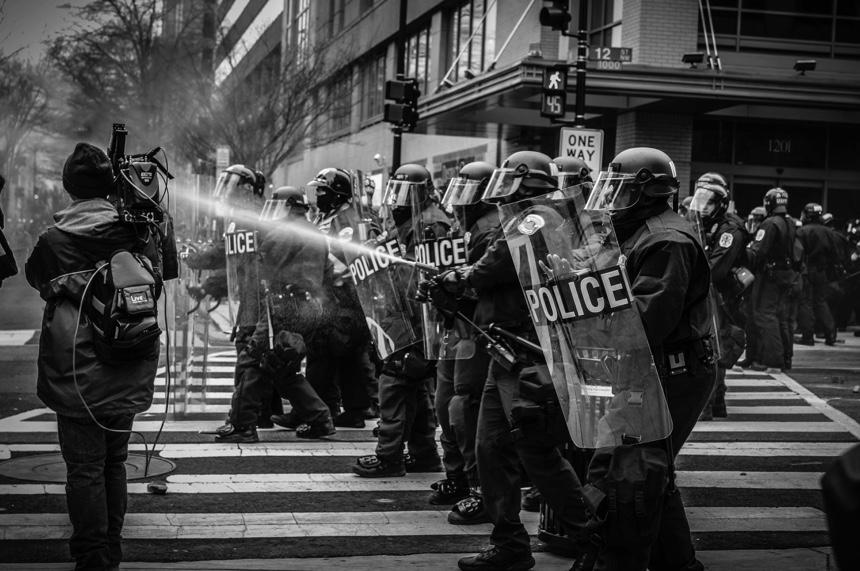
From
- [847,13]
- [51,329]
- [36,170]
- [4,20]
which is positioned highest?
[847,13]

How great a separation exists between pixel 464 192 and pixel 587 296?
237 cm

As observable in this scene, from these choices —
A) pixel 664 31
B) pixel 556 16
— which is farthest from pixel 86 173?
pixel 664 31

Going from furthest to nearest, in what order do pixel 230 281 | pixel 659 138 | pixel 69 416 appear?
1. pixel 659 138
2. pixel 230 281
3. pixel 69 416

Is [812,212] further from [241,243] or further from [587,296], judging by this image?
[587,296]

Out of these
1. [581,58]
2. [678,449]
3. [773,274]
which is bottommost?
[678,449]

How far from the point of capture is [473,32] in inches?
950

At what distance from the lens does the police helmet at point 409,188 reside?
7309 millimetres

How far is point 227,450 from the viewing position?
8016 mm

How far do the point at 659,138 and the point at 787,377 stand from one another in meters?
6.72

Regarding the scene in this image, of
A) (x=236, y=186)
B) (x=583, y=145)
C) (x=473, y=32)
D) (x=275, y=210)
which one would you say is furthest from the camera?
(x=473, y=32)

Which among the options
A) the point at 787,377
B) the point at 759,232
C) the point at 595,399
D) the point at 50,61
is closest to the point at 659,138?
the point at 759,232

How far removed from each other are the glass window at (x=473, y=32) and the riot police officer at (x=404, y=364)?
16.0 meters

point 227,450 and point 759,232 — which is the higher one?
point 759,232

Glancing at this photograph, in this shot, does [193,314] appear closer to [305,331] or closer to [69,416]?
[305,331]
